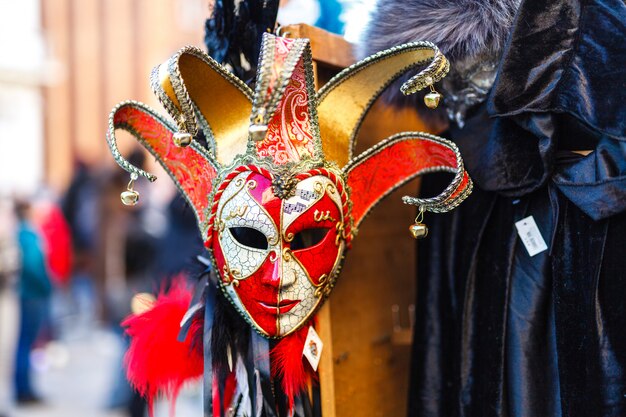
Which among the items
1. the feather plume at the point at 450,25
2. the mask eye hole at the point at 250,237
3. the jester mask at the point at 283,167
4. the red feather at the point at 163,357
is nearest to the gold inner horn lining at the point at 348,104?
the jester mask at the point at 283,167

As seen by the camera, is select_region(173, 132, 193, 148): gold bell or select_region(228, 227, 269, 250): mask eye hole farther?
select_region(228, 227, 269, 250): mask eye hole

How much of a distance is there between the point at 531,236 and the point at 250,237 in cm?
61

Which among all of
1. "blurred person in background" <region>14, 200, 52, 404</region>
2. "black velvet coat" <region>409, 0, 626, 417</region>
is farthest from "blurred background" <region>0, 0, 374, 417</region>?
"black velvet coat" <region>409, 0, 626, 417</region>

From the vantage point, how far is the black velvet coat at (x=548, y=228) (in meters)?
1.12

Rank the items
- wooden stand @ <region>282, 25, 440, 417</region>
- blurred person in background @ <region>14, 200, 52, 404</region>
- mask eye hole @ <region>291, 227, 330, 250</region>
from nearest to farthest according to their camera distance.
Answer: mask eye hole @ <region>291, 227, 330, 250</region> < wooden stand @ <region>282, 25, 440, 417</region> < blurred person in background @ <region>14, 200, 52, 404</region>

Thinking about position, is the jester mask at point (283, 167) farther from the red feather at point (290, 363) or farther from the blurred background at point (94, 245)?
the blurred background at point (94, 245)

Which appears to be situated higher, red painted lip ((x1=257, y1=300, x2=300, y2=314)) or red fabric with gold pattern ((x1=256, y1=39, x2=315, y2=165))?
red fabric with gold pattern ((x1=256, y1=39, x2=315, y2=165))

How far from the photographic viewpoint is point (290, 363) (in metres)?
1.18

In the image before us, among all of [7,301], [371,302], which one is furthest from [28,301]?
[7,301]

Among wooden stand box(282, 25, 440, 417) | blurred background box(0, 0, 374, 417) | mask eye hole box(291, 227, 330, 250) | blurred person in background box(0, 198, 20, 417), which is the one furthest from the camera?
blurred person in background box(0, 198, 20, 417)

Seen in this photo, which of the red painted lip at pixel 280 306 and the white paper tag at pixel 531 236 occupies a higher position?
the white paper tag at pixel 531 236

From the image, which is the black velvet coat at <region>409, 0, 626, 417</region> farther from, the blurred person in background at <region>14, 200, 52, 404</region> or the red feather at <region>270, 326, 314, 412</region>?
the blurred person in background at <region>14, 200, 52, 404</region>

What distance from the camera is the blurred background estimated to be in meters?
2.79

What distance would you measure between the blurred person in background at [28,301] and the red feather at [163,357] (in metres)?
2.39
